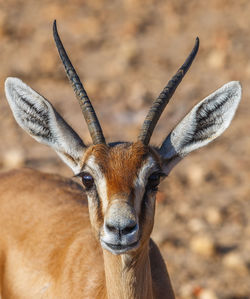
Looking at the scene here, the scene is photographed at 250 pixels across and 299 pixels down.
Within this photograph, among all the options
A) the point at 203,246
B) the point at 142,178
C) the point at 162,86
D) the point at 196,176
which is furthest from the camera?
the point at 162,86

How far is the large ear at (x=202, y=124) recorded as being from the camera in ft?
17.1

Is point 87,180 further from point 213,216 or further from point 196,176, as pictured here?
point 196,176

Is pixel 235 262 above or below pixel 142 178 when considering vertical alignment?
below

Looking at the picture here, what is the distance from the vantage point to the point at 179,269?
787cm

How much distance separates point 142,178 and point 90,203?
0.45 meters

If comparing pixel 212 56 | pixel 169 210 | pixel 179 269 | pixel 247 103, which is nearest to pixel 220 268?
pixel 179 269

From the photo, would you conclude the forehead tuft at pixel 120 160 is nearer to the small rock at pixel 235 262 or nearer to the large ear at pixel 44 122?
the large ear at pixel 44 122

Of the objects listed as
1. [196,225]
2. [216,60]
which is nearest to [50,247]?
[196,225]

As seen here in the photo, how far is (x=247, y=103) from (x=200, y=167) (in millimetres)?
2361

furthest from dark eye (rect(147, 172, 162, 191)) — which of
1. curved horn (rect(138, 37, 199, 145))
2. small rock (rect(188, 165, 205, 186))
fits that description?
small rock (rect(188, 165, 205, 186))

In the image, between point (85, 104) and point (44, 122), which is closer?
point (85, 104)

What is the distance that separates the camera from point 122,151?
4.83m

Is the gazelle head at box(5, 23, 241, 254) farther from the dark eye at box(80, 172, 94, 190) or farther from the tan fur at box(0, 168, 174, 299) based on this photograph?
the tan fur at box(0, 168, 174, 299)

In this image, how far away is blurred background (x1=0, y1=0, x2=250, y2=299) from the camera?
822 centimetres
